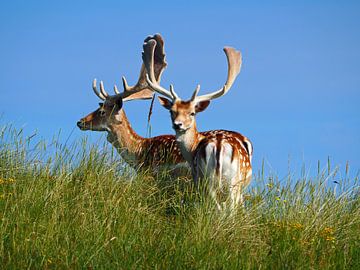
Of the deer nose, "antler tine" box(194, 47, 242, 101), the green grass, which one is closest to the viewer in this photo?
the green grass

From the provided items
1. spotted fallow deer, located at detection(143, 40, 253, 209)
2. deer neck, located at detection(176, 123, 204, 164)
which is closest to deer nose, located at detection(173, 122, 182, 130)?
spotted fallow deer, located at detection(143, 40, 253, 209)

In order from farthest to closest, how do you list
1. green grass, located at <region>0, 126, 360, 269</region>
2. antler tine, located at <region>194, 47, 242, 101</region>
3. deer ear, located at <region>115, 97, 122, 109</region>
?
deer ear, located at <region>115, 97, 122, 109</region> < antler tine, located at <region>194, 47, 242, 101</region> < green grass, located at <region>0, 126, 360, 269</region>

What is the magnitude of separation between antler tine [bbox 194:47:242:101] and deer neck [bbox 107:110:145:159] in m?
1.62

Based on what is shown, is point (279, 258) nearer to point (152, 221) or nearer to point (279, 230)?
point (279, 230)

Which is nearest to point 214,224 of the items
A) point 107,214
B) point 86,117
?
point 107,214

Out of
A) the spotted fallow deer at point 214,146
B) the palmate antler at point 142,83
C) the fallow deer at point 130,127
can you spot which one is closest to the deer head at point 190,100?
the spotted fallow deer at point 214,146

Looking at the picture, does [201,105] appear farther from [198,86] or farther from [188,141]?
[188,141]

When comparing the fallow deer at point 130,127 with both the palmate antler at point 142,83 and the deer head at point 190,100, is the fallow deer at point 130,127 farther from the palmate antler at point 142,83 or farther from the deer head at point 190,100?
the deer head at point 190,100

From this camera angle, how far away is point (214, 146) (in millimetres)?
8430

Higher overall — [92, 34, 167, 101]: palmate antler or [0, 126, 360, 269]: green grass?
[92, 34, 167, 101]: palmate antler

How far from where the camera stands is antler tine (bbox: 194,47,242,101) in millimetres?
9750

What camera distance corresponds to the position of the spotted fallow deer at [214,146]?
8289 mm

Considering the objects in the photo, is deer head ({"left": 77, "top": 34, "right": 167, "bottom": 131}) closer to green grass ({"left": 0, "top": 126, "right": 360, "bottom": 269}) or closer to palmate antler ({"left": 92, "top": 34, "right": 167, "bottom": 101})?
palmate antler ({"left": 92, "top": 34, "right": 167, "bottom": 101})

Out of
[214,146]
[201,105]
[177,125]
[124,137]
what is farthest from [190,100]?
[124,137]
